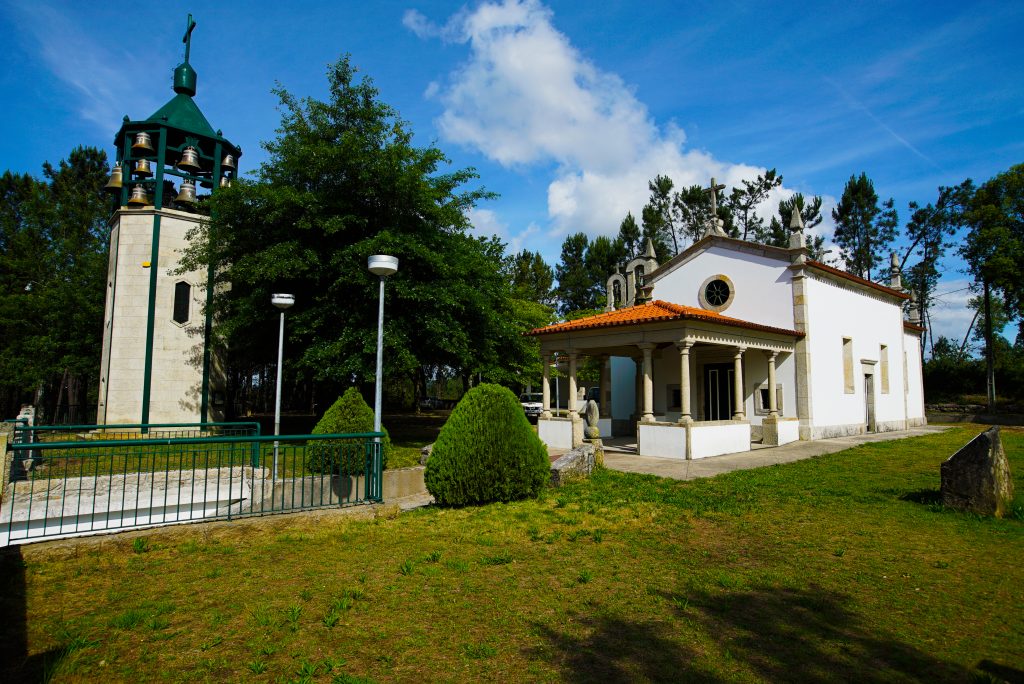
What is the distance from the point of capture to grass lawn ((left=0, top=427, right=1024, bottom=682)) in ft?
12.3

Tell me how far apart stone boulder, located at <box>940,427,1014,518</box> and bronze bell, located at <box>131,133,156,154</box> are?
2380 cm

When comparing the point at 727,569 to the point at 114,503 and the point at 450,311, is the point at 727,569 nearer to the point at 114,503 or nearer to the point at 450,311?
the point at 114,503

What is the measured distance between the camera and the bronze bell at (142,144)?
19.5 meters

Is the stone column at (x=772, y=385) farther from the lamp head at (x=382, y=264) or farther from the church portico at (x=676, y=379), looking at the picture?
the lamp head at (x=382, y=264)

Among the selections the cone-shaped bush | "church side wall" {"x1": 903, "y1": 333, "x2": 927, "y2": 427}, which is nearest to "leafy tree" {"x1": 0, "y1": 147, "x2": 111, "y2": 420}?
the cone-shaped bush

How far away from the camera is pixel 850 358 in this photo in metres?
21.7

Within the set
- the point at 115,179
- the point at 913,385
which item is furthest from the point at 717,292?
Answer: the point at 115,179

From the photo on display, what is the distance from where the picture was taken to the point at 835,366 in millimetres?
Result: 20516

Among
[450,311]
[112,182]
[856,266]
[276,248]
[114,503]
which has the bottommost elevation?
[114,503]

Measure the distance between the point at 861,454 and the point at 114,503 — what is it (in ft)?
58.2

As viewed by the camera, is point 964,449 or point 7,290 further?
point 7,290

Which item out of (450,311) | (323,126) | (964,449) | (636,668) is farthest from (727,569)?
(323,126)

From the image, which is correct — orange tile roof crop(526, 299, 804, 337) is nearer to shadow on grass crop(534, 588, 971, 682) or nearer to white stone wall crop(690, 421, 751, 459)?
white stone wall crop(690, 421, 751, 459)

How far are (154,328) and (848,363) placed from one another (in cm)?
2571
